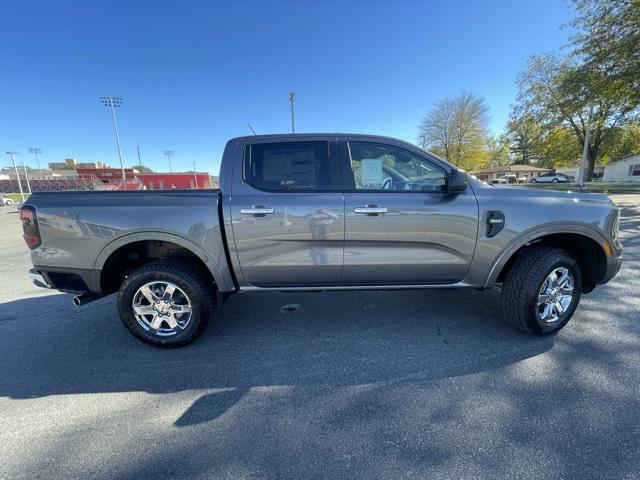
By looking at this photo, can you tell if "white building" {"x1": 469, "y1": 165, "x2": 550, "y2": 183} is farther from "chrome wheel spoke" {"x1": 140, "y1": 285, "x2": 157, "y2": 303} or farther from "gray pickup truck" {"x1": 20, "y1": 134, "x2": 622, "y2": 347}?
"chrome wheel spoke" {"x1": 140, "y1": 285, "x2": 157, "y2": 303}

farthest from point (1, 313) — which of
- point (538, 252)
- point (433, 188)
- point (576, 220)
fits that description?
point (576, 220)

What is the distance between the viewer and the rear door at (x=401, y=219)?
2.75 m

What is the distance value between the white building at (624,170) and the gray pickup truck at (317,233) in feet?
195

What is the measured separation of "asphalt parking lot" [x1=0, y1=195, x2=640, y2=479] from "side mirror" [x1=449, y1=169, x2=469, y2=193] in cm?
144

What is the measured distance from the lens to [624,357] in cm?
258

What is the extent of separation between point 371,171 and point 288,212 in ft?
2.98

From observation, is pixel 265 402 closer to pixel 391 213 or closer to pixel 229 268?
pixel 229 268

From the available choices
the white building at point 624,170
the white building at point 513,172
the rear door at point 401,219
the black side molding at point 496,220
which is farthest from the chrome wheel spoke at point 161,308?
the white building at point 624,170

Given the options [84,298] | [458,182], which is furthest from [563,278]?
[84,298]

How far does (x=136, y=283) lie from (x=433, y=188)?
9.51 ft

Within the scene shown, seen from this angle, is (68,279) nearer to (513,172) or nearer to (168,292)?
(168,292)

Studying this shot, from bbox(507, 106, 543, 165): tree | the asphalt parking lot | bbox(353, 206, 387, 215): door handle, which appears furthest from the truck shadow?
bbox(507, 106, 543, 165): tree

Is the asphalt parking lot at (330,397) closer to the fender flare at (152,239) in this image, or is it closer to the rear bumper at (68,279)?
the rear bumper at (68,279)

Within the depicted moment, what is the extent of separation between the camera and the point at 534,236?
280cm
